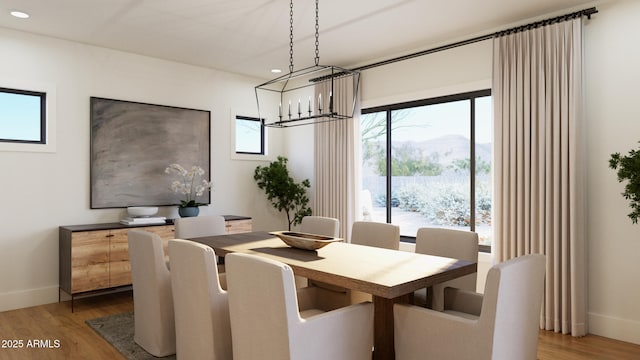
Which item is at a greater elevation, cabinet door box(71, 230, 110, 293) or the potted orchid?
the potted orchid

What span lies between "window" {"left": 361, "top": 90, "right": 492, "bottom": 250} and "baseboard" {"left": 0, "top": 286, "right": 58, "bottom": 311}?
3474 mm

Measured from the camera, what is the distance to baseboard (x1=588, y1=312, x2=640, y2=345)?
3.33 metres

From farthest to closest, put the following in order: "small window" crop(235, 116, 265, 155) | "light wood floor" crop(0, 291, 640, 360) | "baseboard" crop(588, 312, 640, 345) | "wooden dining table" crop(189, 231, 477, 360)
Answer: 1. "small window" crop(235, 116, 265, 155)
2. "baseboard" crop(588, 312, 640, 345)
3. "light wood floor" crop(0, 291, 640, 360)
4. "wooden dining table" crop(189, 231, 477, 360)

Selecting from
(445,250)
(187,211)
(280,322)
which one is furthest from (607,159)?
(187,211)

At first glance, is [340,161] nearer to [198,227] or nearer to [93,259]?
[198,227]

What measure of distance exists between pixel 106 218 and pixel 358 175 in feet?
9.47

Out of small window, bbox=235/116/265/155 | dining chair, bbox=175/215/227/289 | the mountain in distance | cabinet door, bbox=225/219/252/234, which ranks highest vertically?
small window, bbox=235/116/265/155

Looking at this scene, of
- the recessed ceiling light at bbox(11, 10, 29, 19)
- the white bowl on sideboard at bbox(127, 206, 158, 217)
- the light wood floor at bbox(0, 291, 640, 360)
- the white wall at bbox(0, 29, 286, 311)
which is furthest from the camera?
the white bowl on sideboard at bbox(127, 206, 158, 217)

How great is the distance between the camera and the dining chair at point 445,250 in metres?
2.73

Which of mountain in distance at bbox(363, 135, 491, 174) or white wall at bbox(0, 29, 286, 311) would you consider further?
mountain in distance at bbox(363, 135, 491, 174)

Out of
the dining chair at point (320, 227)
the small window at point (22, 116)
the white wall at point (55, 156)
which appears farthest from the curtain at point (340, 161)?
the small window at point (22, 116)

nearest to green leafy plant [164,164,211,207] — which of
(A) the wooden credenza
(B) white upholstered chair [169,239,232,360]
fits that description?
(A) the wooden credenza

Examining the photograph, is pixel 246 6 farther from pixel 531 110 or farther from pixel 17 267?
pixel 17 267

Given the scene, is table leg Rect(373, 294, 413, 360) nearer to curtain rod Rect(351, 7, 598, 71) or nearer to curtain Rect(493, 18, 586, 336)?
curtain Rect(493, 18, 586, 336)
